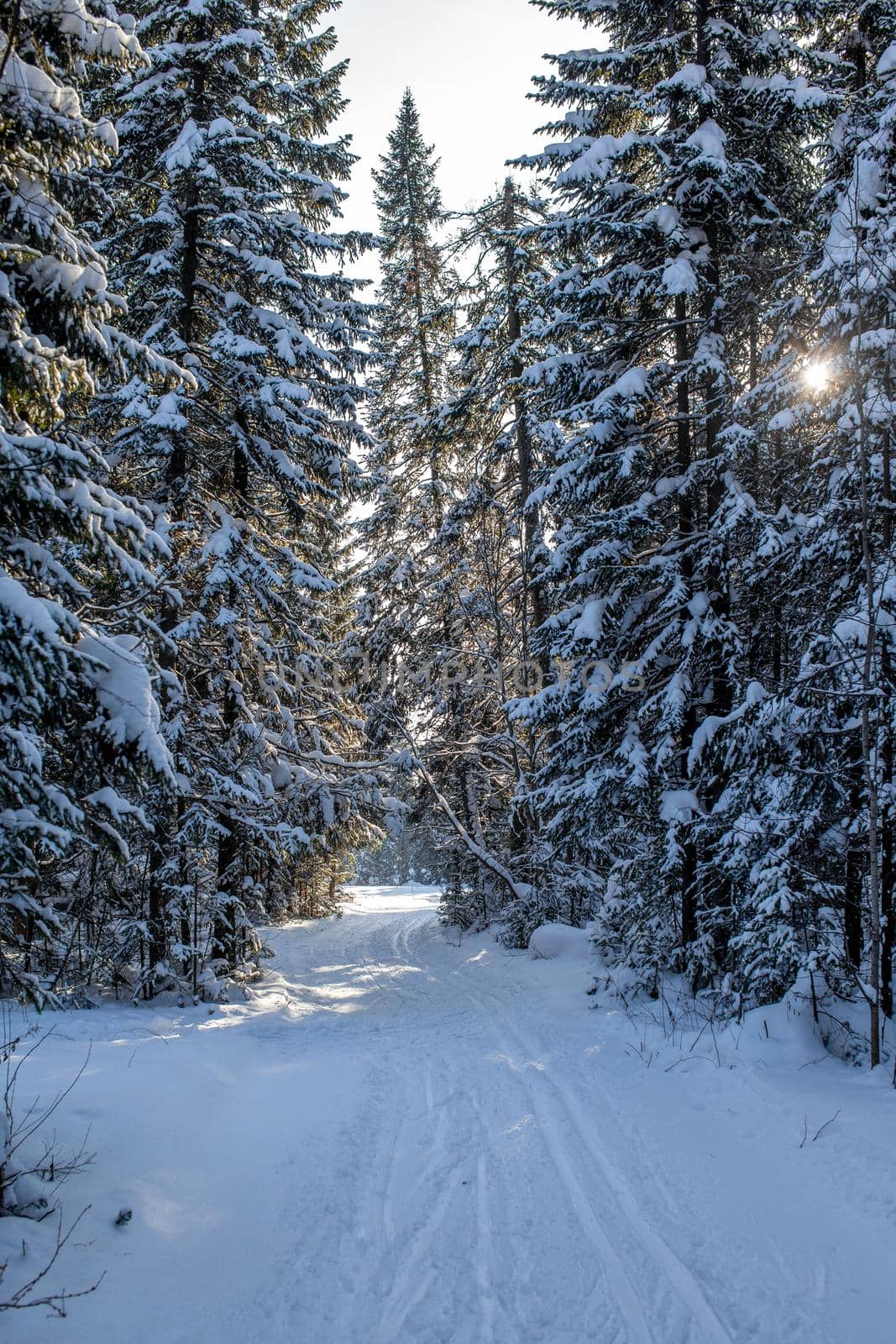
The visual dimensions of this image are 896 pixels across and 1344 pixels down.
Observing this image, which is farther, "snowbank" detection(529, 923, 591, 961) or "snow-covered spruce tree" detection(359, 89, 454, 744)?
"snow-covered spruce tree" detection(359, 89, 454, 744)

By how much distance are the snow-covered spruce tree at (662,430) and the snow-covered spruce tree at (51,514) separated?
6.09 meters

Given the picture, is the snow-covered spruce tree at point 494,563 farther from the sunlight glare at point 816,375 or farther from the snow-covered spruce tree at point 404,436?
the sunlight glare at point 816,375

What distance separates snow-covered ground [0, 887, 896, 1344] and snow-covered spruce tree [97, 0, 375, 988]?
3.14 meters

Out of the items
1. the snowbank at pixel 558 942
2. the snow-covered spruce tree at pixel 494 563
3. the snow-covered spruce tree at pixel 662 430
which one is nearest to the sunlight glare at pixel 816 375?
the snow-covered spruce tree at pixel 662 430

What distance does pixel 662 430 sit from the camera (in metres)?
10.2

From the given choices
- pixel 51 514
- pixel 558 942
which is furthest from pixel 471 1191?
pixel 558 942

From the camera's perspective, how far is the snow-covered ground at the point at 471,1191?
3562 mm

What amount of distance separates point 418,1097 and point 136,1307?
336 centimetres

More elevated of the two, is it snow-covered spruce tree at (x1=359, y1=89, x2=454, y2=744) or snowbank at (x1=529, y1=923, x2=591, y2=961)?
snow-covered spruce tree at (x1=359, y1=89, x2=454, y2=744)

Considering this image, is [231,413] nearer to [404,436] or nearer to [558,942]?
[404,436]

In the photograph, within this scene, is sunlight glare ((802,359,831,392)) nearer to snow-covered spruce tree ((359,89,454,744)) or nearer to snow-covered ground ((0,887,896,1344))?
snow-covered ground ((0,887,896,1344))

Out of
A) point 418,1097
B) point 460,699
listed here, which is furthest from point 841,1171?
point 460,699

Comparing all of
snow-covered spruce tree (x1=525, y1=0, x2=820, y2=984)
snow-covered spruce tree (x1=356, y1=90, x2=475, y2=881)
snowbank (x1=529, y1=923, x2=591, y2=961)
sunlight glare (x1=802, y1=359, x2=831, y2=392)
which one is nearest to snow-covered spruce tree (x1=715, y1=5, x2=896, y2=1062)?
sunlight glare (x1=802, y1=359, x2=831, y2=392)

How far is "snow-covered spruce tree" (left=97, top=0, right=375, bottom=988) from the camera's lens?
984 cm
